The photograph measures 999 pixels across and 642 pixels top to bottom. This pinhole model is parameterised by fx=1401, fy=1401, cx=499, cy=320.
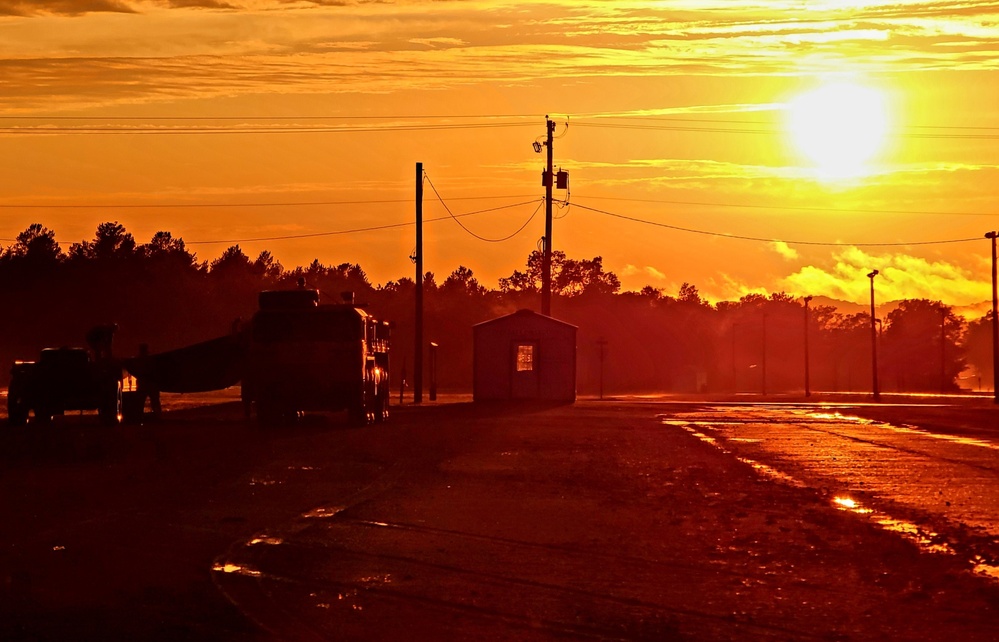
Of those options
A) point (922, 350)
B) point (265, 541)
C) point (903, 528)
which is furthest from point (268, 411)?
point (922, 350)

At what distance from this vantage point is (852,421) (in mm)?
40781

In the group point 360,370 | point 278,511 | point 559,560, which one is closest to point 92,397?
point 360,370

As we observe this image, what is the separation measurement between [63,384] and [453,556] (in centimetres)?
2385

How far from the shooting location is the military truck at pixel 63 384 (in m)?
33.7

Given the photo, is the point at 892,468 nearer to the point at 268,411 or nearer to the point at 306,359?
the point at 306,359

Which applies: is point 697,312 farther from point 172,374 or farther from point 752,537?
point 752,537

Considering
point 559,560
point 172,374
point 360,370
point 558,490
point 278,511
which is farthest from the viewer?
point 172,374

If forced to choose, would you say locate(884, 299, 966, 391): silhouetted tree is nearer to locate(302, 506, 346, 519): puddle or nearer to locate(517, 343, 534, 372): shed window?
locate(517, 343, 534, 372): shed window

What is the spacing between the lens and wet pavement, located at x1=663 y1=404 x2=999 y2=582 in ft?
47.0

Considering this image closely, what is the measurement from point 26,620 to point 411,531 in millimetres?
5126

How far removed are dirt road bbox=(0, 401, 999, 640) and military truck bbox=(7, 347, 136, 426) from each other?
10.7m

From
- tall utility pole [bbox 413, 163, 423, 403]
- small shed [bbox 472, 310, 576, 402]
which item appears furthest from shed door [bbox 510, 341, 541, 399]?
tall utility pole [bbox 413, 163, 423, 403]

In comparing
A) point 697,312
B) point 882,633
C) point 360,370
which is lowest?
point 882,633

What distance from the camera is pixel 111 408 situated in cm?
3428
